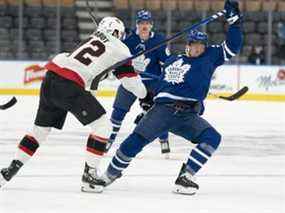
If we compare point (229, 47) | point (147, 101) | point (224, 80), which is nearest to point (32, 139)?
point (229, 47)

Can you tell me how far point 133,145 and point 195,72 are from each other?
0.52 m

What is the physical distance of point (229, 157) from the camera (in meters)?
6.61

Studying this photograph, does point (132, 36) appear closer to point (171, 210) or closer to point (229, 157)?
point (229, 157)

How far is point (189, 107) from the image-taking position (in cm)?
479

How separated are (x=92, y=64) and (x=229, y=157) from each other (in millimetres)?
2263

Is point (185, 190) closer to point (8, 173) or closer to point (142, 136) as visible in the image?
point (142, 136)

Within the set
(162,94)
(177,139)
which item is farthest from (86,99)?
(177,139)

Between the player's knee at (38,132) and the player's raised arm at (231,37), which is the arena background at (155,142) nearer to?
the player's knee at (38,132)

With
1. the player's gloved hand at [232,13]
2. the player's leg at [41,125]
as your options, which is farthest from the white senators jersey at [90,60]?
the player's gloved hand at [232,13]

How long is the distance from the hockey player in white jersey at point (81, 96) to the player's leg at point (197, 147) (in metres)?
0.46

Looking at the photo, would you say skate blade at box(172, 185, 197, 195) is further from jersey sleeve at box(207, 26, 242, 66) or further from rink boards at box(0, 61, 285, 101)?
rink boards at box(0, 61, 285, 101)

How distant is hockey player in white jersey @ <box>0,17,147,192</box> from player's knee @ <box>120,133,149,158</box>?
0.14 m

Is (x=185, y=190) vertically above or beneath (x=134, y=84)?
beneath

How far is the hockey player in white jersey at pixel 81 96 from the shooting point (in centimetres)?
462
